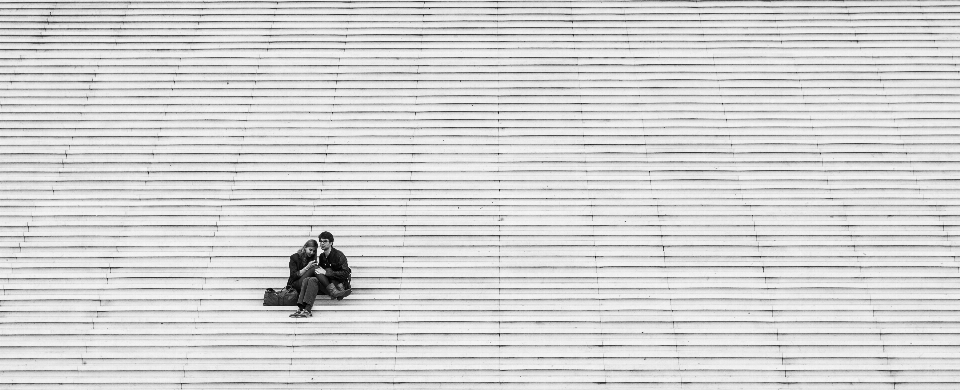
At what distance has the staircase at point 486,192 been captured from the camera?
960cm

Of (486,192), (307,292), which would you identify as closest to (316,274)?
(307,292)

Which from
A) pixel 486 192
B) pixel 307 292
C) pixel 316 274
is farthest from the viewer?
pixel 486 192

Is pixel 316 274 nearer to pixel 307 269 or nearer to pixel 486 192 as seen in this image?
pixel 307 269

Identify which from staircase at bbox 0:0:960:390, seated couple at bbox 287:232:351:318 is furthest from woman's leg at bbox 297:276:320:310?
staircase at bbox 0:0:960:390

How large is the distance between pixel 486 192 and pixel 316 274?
2.66 meters

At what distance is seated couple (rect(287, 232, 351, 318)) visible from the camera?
9664 millimetres

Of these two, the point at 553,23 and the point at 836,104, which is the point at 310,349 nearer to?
the point at 553,23

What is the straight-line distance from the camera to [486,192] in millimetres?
11125

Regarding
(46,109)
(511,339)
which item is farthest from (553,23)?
(46,109)

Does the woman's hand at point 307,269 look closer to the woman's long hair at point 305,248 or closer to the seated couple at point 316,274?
the seated couple at point 316,274

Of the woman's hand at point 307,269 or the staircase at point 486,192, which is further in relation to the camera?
the woman's hand at point 307,269

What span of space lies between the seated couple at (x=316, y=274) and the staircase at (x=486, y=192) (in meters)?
0.22

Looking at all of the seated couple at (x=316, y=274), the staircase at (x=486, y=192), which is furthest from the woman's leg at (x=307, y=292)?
the staircase at (x=486, y=192)

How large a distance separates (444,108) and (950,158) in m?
7.14
